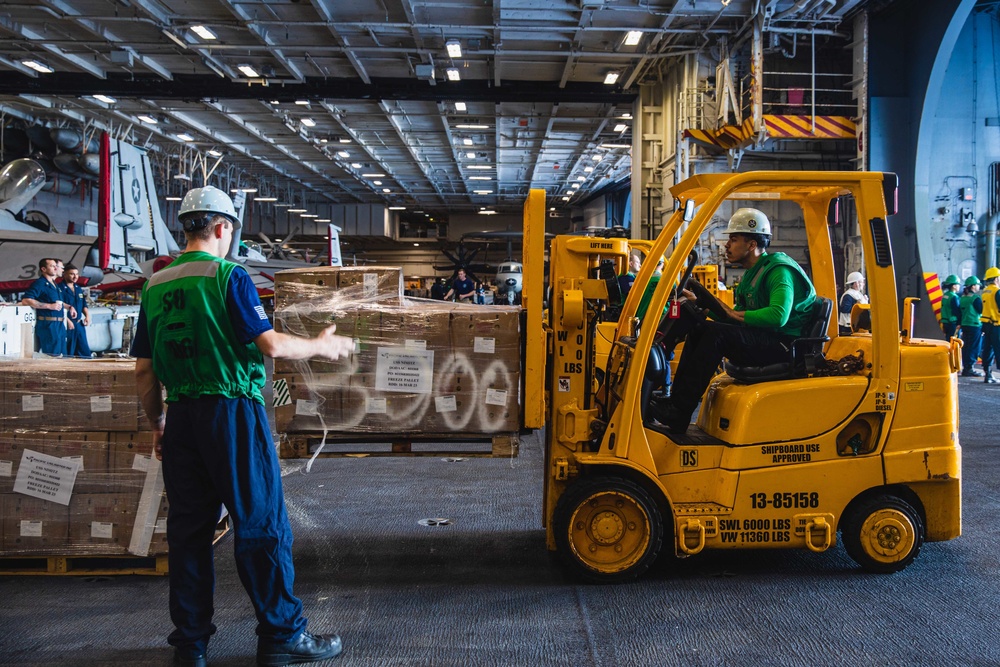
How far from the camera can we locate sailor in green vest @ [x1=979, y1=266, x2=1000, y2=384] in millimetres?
12609

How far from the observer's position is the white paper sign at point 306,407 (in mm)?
4008

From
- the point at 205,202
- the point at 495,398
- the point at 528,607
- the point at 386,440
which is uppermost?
the point at 205,202

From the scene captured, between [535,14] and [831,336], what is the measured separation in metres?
10.5

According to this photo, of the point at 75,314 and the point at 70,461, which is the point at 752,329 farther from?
the point at 75,314

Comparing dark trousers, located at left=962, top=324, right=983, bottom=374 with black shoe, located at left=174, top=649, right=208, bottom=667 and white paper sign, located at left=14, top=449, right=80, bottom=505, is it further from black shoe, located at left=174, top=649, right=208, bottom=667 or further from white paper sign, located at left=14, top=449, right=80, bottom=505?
white paper sign, located at left=14, top=449, right=80, bottom=505

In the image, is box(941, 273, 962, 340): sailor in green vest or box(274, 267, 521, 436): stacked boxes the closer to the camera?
box(274, 267, 521, 436): stacked boxes

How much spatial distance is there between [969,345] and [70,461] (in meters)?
14.4

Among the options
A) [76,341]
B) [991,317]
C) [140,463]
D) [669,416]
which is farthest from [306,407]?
[991,317]

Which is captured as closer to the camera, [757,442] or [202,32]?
[757,442]

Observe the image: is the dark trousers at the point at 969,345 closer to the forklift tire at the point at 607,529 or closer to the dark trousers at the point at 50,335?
the forklift tire at the point at 607,529

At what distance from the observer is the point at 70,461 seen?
4070 millimetres

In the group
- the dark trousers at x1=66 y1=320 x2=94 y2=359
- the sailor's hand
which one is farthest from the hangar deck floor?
the dark trousers at x1=66 y1=320 x2=94 y2=359

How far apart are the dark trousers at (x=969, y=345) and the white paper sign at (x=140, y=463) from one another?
13691 millimetres

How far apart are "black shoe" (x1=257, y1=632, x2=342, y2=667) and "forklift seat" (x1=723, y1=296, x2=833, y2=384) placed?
8.59 feet
